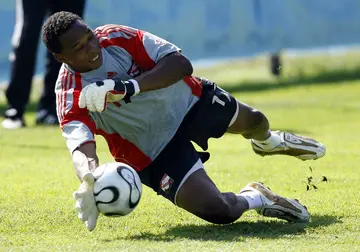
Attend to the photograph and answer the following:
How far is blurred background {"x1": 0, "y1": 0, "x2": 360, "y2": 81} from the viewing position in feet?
60.1

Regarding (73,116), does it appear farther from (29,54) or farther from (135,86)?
(29,54)

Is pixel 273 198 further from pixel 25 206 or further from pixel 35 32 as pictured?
pixel 35 32

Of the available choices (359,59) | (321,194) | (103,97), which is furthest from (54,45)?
(359,59)

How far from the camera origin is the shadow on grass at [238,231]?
256 inches

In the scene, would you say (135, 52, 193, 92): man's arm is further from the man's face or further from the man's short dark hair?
the man's short dark hair

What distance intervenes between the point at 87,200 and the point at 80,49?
3.50 feet

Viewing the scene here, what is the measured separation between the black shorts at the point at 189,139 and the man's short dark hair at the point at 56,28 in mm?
1104

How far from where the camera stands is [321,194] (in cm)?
813

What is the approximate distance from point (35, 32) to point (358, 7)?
7884 mm

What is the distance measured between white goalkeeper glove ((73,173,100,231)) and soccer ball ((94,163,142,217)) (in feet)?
0.11

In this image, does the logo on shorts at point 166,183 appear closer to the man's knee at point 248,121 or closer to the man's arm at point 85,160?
the man's arm at point 85,160

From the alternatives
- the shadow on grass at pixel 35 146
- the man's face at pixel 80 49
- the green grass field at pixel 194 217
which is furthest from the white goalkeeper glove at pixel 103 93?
the shadow on grass at pixel 35 146

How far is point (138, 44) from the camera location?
704 centimetres

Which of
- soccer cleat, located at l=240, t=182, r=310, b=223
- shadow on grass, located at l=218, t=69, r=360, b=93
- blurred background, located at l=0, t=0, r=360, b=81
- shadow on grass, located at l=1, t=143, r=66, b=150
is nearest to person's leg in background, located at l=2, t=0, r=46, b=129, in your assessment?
shadow on grass, located at l=1, t=143, r=66, b=150
